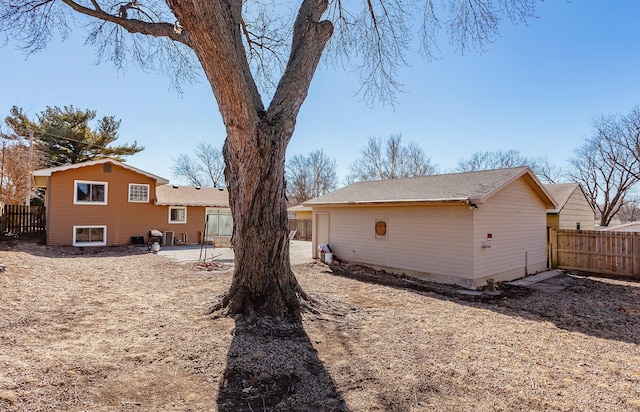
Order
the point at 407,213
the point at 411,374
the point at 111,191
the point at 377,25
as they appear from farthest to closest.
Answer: the point at 111,191, the point at 407,213, the point at 377,25, the point at 411,374

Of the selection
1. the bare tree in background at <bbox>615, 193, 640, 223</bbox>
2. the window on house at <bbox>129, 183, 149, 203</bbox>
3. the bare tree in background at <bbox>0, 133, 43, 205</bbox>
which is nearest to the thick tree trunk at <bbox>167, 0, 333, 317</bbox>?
the window on house at <bbox>129, 183, 149, 203</bbox>

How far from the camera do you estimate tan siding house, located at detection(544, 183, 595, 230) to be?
13.4m

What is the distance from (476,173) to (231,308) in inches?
374

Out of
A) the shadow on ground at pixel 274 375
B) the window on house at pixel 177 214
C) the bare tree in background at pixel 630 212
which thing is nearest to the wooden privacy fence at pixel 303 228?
the window on house at pixel 177 214

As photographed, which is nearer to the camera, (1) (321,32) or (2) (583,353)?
(2) (583,353)

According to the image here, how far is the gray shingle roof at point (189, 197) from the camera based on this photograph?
17.8m

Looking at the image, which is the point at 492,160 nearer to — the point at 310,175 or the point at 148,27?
the point at 310,175

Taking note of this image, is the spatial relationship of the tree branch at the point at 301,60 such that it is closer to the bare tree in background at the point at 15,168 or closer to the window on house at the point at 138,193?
the window on house at the point at 138,193

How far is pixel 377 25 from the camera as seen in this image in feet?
24.9

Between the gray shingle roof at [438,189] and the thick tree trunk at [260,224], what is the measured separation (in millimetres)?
5320

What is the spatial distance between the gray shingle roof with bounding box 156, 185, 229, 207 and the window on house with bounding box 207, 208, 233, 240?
73 cm

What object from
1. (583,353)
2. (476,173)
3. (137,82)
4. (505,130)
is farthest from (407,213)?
(505,130)

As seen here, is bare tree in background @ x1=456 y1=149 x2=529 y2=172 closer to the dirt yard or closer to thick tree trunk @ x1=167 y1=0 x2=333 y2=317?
the dirt yard

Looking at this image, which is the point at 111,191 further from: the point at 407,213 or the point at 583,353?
the point at 583,353
